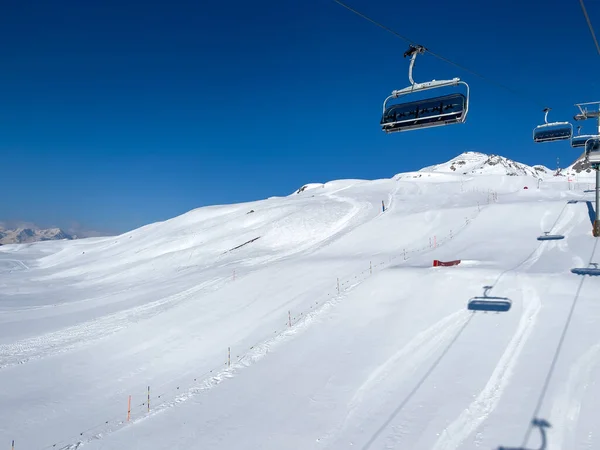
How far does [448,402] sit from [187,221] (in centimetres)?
5278

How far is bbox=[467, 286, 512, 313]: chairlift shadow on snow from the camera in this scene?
15.1 m

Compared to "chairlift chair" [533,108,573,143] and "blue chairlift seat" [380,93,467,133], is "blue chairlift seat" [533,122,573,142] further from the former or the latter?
"blue chairlift seat" [380,93,467,133]

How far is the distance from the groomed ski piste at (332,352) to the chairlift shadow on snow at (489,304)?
1.09 feet

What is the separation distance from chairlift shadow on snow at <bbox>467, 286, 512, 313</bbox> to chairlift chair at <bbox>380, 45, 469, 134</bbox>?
364 inches

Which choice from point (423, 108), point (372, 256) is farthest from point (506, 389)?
point (372, 256)

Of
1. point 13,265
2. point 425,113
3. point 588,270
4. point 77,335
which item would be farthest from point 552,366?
point 13,265

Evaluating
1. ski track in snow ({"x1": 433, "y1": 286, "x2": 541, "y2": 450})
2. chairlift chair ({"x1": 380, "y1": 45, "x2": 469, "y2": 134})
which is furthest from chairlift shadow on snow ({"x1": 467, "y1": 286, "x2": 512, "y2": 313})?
chairlift chair ({"x1": 380, "y1": 45, "x2": 469, "y2": 134})

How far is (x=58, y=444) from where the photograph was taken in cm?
1042

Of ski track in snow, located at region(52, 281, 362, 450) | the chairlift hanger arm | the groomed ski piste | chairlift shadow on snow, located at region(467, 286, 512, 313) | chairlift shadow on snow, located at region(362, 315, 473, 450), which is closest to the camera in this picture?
the chairlift hanger arm

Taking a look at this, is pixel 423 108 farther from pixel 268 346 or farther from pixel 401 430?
pixel 268 346

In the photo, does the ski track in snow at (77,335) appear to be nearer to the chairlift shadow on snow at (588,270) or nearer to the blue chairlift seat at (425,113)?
the blue chairlift seat at (425,113)

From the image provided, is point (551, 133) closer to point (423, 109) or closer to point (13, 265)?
point (423, 109)

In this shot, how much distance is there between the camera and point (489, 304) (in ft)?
50.9

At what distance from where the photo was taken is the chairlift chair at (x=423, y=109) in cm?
820
